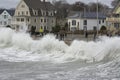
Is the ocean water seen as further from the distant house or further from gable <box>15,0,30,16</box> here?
gable <box>15,0,30,16</box>

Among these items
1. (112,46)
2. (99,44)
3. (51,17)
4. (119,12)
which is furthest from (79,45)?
(51,17)

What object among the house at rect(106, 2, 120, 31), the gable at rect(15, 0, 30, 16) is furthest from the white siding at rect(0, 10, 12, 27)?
the house at rect(106, 2, 120, 31)

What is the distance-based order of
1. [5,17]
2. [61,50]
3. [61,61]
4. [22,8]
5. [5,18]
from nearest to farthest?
[61,61], [61,50], [22,8], [5,17], [5,18]

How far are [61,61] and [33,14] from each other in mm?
71072

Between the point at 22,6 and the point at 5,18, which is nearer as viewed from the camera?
the point at 22,6

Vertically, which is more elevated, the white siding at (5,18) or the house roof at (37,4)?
the house roof at (37,4)

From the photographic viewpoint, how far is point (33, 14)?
99.3 metres

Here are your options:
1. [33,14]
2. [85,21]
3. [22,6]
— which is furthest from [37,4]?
[85,21]

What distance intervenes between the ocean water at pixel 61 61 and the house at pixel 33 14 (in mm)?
51203

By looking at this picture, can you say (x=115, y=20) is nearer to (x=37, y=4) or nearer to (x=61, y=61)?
(x=37, y=4)

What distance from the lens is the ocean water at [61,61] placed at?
20.3 m

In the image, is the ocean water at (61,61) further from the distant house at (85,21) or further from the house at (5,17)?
the house at (5,17)

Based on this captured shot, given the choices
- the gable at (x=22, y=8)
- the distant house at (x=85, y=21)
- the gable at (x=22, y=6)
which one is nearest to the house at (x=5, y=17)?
the gable at (x=22, y=8)

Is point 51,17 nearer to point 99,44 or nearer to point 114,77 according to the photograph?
point 99,44
